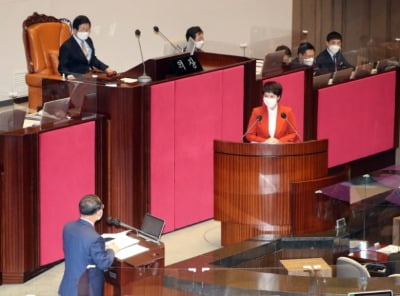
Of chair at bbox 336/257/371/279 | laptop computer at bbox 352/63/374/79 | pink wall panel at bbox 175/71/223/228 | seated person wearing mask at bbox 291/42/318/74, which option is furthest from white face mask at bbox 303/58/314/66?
chair at bbox 336/257/371/279

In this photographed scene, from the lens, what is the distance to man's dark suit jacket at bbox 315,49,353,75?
40.6 ft

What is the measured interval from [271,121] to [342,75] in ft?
9.04

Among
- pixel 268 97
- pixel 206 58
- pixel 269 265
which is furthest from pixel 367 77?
pixel 269 265

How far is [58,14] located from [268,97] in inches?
180

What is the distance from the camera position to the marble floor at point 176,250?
9.01 meters

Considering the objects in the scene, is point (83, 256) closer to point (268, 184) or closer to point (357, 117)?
point (268, 184)

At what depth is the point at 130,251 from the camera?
7.90 m

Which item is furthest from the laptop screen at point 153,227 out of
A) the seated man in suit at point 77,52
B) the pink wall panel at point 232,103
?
the seated man in suit at point 77,52

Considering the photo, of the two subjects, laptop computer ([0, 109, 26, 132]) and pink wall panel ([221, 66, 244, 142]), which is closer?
laptop computer ([0, 109, 26, 132])

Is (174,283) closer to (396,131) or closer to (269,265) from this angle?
(269,265)

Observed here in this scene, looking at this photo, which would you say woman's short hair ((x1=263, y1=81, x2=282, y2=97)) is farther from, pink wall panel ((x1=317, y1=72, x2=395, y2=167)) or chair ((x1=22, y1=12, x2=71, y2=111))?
chair ((x1=22, y1=12, x2=71, y2=111))

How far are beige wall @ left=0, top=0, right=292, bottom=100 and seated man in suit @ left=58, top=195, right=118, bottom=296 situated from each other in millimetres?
5474

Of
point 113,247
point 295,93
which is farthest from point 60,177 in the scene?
point 295,93

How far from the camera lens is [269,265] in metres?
9.18
